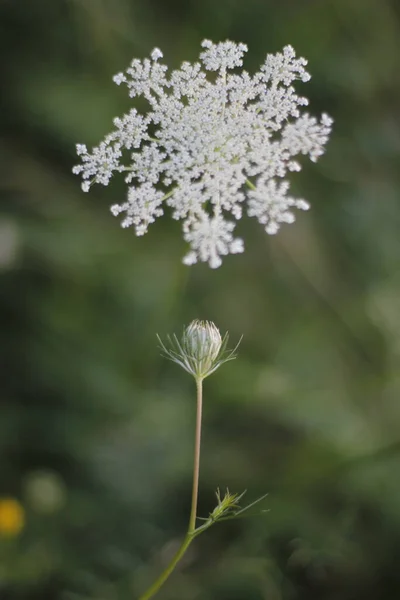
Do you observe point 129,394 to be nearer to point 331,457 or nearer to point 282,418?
point 282,418

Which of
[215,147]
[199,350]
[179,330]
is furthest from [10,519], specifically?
[215,147]

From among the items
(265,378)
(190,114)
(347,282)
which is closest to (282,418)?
(265,378)

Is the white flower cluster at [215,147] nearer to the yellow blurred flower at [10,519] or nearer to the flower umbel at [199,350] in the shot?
the flower umbel at [199,350]

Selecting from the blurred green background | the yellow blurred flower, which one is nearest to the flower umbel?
the blurred green background

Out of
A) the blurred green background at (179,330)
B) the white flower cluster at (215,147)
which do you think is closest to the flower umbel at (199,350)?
the white flower cluster at (215,147)

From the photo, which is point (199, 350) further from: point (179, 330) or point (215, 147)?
point (179, 330)

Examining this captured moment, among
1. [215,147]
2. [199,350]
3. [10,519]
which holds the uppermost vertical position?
[215,147]

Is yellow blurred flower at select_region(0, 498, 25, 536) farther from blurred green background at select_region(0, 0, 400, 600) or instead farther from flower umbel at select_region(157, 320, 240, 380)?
flower umbel at select_region(157, 320, 240, 380)
